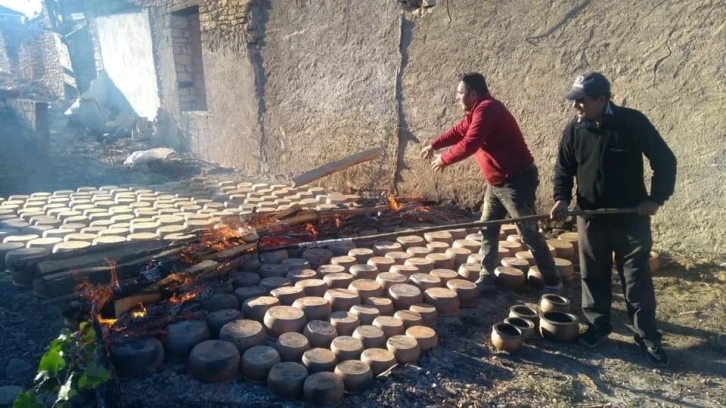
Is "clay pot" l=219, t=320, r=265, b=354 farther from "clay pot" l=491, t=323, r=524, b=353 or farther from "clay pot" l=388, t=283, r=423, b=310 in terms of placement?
"clay pot" l=491, t=323, r=524, b=353

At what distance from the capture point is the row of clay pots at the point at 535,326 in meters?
3.50

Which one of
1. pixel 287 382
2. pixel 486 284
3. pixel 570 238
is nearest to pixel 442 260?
pixel 486 284

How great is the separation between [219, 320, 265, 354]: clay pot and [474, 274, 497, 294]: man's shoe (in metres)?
1.90

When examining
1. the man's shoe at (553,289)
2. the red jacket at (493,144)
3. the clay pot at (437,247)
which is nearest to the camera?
the red jacket at (493,144)


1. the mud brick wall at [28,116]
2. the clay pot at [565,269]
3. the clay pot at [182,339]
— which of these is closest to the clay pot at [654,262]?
the clay pot at [565,269]

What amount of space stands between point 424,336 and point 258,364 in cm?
109

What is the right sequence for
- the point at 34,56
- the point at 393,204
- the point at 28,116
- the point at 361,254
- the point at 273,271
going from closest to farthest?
1. the point at 273,271
2. the point at 361,254
3. the point at 393,204
4. the point at 28,116
5. the point at 34,56

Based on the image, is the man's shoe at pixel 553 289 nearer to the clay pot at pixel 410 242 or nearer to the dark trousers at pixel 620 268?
the dark trousers at pixel 620 268

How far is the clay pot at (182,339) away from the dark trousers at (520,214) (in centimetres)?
235

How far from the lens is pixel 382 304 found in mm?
3904

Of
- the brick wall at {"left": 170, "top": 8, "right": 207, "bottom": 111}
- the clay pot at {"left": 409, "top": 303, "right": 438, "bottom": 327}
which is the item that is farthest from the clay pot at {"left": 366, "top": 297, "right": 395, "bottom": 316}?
the brick wall at {"left": 170, "top": 8, "right": 207, "bottom": 111}

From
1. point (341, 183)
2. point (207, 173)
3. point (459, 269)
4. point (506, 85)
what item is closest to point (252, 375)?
point (459, 269)

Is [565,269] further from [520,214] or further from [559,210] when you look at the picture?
[559,210]

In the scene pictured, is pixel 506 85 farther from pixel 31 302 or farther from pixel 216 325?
pixel 31 302
